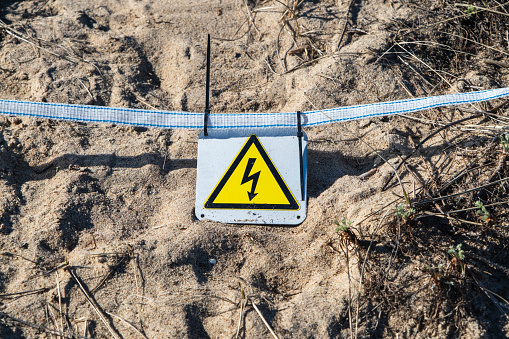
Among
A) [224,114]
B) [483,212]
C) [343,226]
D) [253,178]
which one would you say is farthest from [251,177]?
[483,212]

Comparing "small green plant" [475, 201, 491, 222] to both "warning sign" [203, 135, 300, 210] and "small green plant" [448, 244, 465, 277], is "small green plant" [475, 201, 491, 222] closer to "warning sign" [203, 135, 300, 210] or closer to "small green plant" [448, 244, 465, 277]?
"small green plant" [448, 244, 465, 277]

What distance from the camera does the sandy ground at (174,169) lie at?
1.88 meters

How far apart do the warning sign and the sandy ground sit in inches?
5.1

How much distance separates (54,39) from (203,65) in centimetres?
108

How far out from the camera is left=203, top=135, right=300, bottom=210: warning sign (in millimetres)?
2180

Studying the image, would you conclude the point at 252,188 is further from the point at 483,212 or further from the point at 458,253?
the point at 483,212

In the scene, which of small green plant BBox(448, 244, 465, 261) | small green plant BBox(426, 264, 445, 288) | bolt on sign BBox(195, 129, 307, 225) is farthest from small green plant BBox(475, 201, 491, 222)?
bolt on sign BBox(195, 129, 307, 225)

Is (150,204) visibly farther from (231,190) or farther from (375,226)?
(375,226)

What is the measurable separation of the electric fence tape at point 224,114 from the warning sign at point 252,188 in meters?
0.24

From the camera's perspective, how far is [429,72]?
2771 millimetres

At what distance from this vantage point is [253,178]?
2.21 metres

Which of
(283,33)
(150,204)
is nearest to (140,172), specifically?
(150,204)

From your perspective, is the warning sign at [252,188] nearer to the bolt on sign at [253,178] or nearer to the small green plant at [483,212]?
the bolt on sign at [253,178]

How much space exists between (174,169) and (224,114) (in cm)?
44
